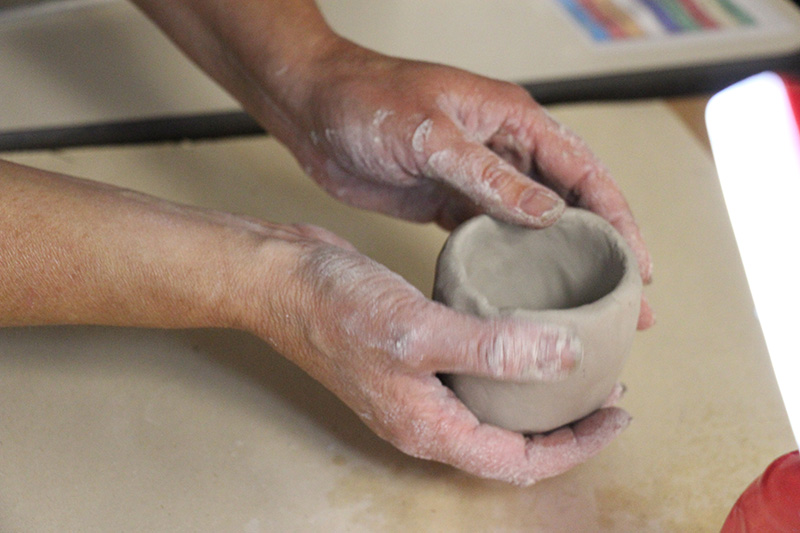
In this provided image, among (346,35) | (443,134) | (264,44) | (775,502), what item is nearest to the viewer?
(775,502)

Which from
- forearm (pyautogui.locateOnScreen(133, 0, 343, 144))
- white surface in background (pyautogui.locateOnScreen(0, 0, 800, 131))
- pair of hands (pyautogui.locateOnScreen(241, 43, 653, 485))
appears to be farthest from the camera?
white surface in background (pyautogui.locateOnScreen(0, 0, 800, 131))

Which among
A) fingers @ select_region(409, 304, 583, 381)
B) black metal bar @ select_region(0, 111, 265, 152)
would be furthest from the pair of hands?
black metal bar @ select_region(0, 111, 265, 152)

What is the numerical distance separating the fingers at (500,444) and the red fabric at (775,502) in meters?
0.20

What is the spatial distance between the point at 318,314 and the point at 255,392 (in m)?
0.35

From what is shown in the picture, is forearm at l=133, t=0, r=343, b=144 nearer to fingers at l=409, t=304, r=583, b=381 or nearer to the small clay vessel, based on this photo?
the small clay vessel

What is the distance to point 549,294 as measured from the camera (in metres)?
Result: 1.10

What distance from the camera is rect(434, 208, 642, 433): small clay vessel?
0.88m

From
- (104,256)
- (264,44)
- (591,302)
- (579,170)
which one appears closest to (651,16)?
(579,170)

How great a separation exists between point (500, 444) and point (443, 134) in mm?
452

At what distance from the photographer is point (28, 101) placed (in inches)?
72.0

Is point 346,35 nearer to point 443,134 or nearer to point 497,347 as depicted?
point 443,134

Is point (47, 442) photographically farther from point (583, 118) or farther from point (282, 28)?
point (583, 118)

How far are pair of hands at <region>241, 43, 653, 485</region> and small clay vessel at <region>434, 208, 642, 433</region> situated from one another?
3 cm

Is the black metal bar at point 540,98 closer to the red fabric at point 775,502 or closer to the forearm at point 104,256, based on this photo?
the forearm at point 104,256
